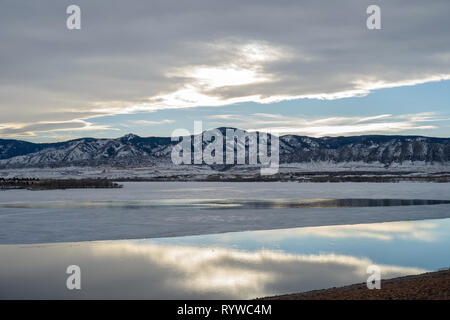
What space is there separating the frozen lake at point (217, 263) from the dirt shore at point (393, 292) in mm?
693

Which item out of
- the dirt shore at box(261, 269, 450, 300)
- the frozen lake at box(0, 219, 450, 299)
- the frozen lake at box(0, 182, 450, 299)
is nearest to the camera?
the dirt shore at box(261, 269, 450, 300)

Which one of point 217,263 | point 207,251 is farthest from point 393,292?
point 207,251

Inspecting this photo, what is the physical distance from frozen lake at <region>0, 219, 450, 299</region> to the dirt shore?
2.27ft

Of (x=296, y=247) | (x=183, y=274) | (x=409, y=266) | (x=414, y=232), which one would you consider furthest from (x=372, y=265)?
(x=414, y=232)

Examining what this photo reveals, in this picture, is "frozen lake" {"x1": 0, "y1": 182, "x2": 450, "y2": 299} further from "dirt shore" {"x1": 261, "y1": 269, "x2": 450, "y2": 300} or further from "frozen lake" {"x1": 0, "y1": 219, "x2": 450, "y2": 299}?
"dirt shore" {"x1": 261, "y1": 269, "x2": 450, "y2": 300}

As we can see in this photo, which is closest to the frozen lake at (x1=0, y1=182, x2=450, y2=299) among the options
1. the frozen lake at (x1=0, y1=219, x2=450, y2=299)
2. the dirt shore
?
the frozen lake at (x1=0, y1=219, x2=450, y2=299)

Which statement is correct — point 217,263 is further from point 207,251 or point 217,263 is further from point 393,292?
point 393,292

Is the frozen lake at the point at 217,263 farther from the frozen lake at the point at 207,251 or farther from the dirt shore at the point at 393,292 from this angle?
the dirt shore at the point at 393,292

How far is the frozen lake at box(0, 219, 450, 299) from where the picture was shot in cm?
1086

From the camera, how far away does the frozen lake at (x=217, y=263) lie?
10.9 m

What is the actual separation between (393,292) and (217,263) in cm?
543
